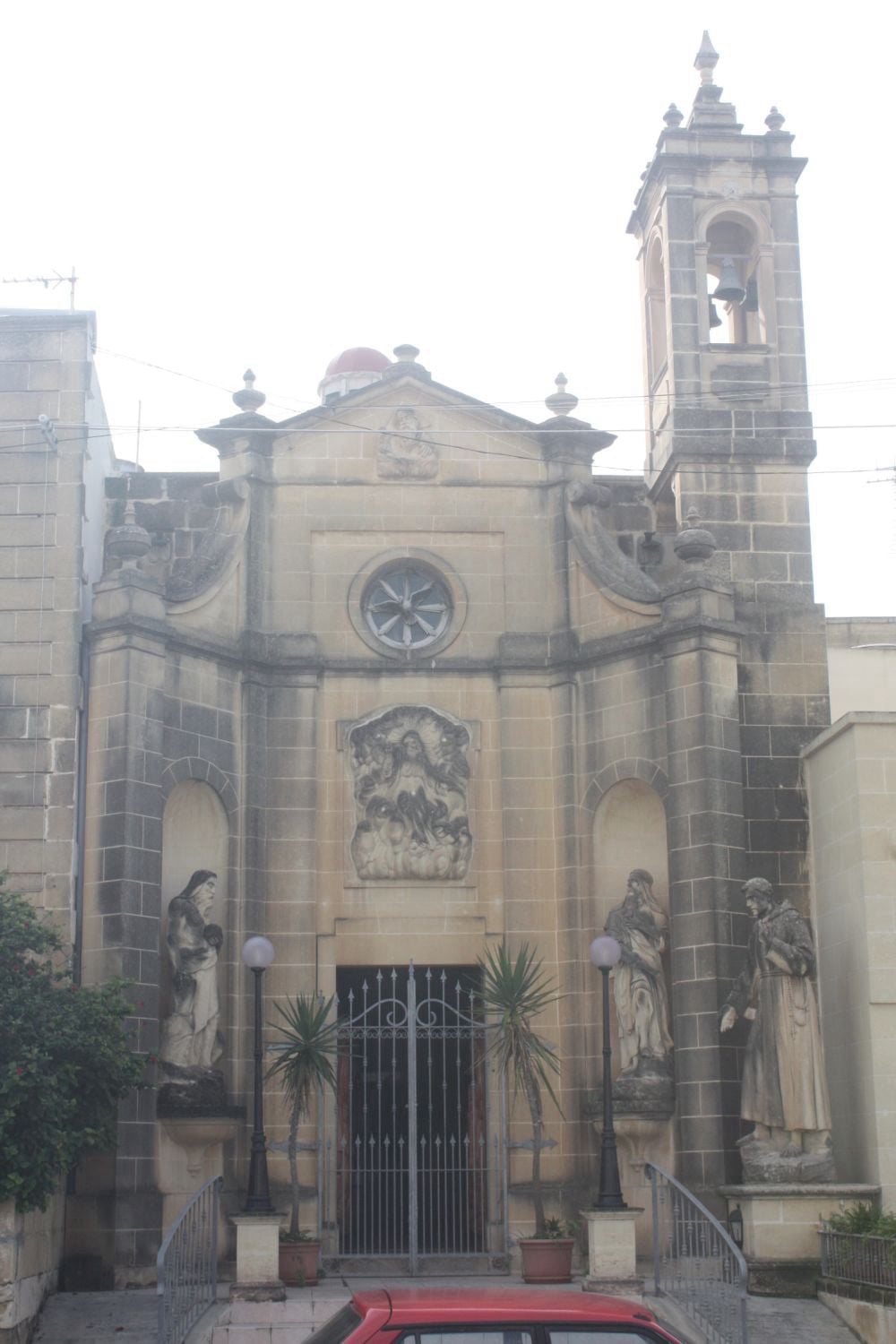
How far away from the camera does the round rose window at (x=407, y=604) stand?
919 inches

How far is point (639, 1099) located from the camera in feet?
68.2

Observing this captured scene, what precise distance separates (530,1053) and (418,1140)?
158 cm

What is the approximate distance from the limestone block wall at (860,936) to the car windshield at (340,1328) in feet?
32.4

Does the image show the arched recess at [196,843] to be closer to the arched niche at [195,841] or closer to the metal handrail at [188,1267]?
the arched niche at [195,841]

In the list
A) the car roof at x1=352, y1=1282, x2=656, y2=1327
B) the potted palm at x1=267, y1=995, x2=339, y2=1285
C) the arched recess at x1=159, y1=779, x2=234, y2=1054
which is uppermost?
the arched recess at x1=159, y1=779, x2=234, y2=1054

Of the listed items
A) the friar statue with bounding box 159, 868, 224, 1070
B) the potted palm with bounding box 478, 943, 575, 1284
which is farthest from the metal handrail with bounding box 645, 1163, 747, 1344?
the friar statue with bounding box 159, 868, 224, 1070

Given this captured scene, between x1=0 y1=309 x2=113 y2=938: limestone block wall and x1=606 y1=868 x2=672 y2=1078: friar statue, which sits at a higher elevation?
x1=0 y1=309 x2=113 y2=938: limestone block wall

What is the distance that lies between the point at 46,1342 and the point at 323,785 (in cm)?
735

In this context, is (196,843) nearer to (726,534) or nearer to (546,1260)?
(546,1260)

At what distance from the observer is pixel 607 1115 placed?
61.2 ft

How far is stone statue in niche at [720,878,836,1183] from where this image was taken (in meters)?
19.2

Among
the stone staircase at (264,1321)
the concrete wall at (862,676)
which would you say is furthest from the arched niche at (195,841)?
the concrete wall at (862,676)

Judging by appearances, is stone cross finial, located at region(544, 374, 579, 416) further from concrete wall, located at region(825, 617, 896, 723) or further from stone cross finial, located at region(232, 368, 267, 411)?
concrete wall, located at region(825, 617, 896, 723)

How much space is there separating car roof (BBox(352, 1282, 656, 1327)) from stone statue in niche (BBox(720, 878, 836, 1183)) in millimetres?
8827
